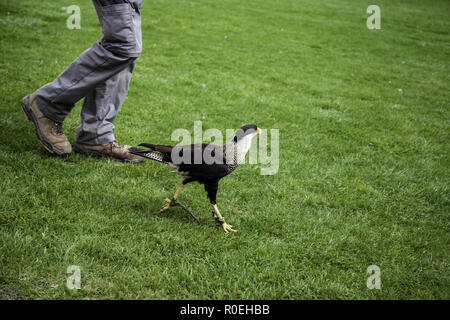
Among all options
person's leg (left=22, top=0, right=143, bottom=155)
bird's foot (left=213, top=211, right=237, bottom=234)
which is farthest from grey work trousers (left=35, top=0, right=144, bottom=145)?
bird's foot (left=213, top=211, right=237, bottom=234)

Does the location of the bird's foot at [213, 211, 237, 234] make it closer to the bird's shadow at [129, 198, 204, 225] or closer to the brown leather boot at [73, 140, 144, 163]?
the bird's shadow at [129, 198, 204, 225]

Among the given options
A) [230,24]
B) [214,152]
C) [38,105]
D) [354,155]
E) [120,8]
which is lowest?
[354,155]

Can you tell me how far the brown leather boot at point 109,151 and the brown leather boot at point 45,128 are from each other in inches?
9.8

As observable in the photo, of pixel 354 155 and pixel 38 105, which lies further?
pixel 354 155

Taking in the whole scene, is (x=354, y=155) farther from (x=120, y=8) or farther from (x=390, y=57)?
(x=390, y=57)

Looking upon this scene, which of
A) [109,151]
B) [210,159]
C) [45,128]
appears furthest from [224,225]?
[45,128]

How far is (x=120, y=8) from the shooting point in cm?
344

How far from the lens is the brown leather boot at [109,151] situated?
409 centimetres

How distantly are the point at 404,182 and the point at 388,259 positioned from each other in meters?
1.84

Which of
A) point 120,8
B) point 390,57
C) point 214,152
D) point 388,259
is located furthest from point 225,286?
point 390,57

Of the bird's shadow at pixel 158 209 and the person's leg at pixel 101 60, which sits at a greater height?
the person's leg at pixel 101 60

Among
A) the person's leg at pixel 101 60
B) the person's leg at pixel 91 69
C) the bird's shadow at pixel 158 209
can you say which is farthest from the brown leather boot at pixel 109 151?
the bird's shadow at pixel 158 209

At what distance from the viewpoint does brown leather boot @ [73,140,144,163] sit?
409 cm

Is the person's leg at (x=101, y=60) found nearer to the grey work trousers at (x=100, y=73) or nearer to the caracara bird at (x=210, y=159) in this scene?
the grey work trousers at (x=100, y=73)
